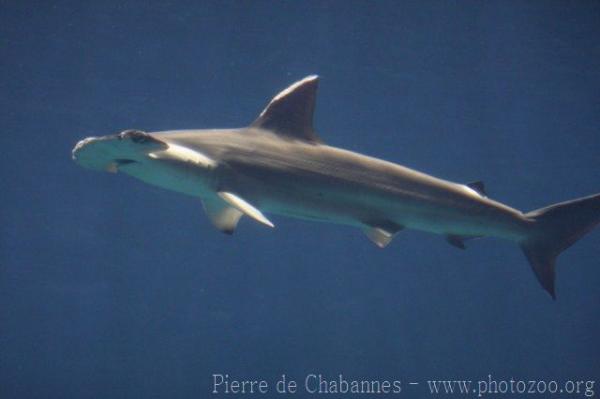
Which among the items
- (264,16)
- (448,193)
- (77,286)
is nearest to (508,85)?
(264,16)

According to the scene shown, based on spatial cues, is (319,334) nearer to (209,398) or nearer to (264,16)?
(209,398)

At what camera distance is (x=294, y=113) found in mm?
6059

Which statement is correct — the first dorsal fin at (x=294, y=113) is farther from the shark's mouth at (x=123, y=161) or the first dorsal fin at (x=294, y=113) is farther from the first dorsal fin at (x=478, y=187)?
the first dorsal fin at (x=478, y=187)

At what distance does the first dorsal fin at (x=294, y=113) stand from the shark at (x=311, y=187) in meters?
0.01

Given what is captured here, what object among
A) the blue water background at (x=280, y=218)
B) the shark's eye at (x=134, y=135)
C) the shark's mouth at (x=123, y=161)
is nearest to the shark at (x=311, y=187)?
the shark's mouth at (x=123, y=161)

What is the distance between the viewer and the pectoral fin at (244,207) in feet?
14.7

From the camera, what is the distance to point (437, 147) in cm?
2220

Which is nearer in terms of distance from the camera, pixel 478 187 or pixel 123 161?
pixel 123 161

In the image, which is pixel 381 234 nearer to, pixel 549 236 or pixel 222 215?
pixel 222 215

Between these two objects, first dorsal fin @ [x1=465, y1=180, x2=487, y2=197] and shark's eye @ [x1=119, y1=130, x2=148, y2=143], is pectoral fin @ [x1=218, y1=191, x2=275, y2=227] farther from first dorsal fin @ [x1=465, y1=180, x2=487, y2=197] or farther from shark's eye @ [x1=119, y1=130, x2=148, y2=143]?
first dorsal fin @ [x1=465, y1=180, x2=487, y2=197]

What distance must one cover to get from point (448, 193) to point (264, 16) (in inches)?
414

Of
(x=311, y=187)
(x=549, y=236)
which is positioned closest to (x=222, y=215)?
(x=311, y=187)

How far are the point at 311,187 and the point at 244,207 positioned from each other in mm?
1089

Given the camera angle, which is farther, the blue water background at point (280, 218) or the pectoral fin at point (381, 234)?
the blue water background at point (280, 218)
